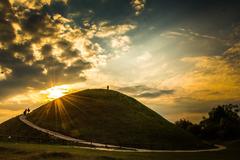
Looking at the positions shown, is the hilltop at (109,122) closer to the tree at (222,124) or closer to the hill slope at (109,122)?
the hill slope at (109,122)

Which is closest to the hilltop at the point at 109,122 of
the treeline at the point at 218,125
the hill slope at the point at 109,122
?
the hill slope at the point at 109,122

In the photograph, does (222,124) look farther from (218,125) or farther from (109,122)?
(109,122)

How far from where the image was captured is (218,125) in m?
112

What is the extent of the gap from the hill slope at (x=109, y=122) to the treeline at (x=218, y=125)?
28.7m

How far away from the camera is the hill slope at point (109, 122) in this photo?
67.1 metres

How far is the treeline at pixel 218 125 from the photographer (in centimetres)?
10569

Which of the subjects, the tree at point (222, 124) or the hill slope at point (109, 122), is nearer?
the hill slope at point (109, 122)

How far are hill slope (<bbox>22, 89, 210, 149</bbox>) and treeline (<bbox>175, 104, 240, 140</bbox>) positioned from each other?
94.1 ft

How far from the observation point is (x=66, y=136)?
67438 millimetres

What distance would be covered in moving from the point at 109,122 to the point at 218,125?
174 ft

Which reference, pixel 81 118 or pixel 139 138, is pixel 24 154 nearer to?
pixel 139 138

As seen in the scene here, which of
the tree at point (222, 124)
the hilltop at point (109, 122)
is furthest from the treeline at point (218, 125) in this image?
the hilltop at point (109, 122)

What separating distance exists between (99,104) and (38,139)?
3235cm

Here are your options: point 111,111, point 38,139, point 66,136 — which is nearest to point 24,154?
point 38,139
